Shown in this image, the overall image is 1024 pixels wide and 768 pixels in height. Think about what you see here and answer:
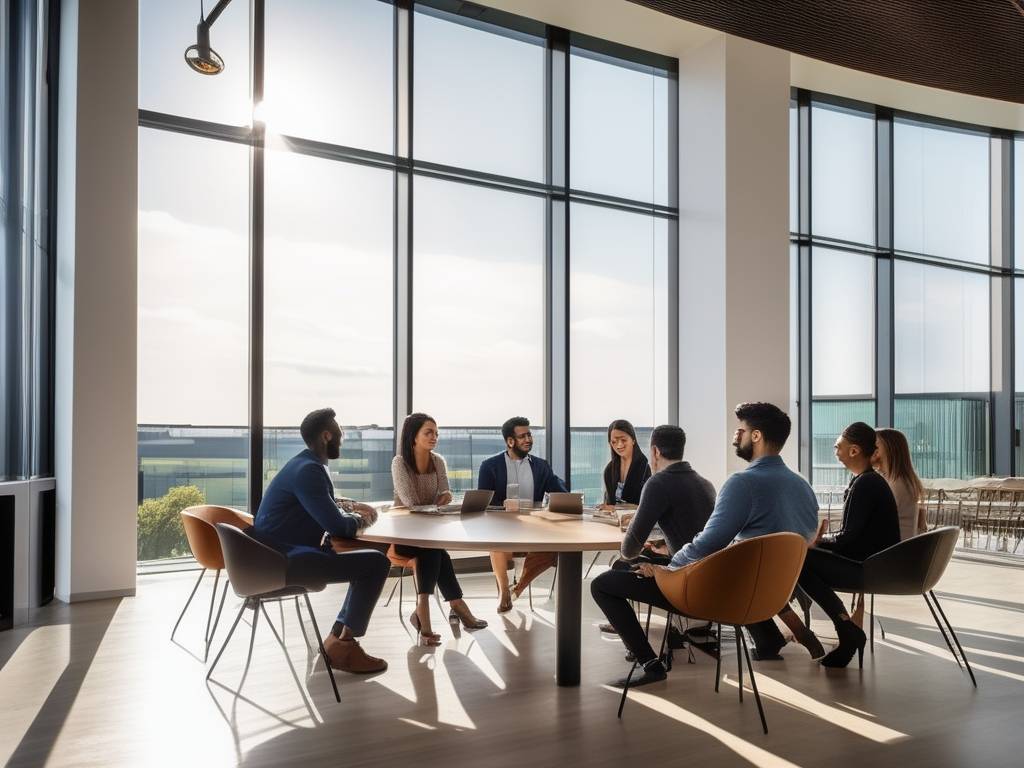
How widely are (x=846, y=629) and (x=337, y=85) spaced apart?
211 inches

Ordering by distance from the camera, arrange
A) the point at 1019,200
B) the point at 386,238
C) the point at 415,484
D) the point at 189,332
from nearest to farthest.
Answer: the point at 415,484 → the point at 189,332 → the point at 386,238 → the point at 1019,200

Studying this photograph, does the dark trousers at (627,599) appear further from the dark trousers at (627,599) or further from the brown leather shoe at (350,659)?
the brown leather shoe at (350,659)

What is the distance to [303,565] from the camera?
3.76 meters

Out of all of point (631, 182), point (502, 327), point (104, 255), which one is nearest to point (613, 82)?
point (631, 182)

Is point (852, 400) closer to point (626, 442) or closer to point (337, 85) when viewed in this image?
point (626, 442)

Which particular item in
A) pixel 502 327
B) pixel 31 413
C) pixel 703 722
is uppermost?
pixel 502 327

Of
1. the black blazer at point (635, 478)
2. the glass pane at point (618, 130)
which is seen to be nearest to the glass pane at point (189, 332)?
the black blazer at point (635, 478)

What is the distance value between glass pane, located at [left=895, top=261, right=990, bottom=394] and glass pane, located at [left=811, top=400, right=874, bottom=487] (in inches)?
42.7

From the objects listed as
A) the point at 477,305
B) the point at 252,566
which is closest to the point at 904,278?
the point at 477,305

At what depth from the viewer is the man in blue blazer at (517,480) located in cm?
538

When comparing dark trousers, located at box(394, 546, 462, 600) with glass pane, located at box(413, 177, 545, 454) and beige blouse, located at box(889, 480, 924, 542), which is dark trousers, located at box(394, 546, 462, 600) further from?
beige blouse, located at box(889, 480, 924, 542)

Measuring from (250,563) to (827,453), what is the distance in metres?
6.83

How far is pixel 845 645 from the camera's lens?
406 centimetres

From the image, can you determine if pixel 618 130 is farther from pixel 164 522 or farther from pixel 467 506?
pixel 164 522
